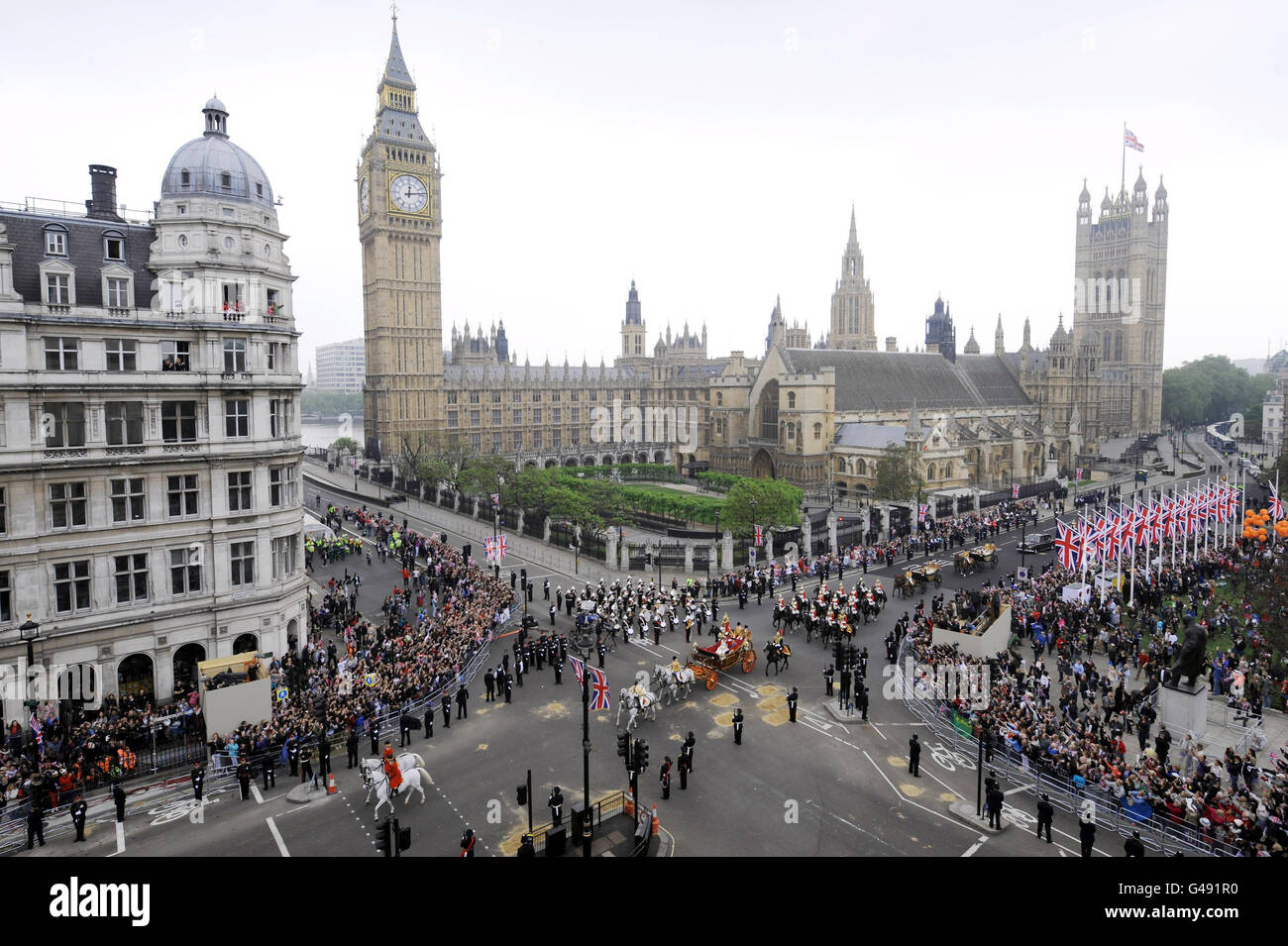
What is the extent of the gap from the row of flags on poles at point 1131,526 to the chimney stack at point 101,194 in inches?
1683

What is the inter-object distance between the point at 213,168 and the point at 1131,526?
42.2m

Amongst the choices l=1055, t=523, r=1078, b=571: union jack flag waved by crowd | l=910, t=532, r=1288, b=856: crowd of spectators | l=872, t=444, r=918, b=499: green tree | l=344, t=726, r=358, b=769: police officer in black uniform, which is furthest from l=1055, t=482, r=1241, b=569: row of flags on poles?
l=344, t=726, r=358, b=769: police officer in black uniform

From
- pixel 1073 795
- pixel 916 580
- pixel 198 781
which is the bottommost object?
pixel 1073 795

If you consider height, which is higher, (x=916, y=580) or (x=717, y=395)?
(x=717, y=395)

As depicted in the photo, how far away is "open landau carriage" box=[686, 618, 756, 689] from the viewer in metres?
28.1

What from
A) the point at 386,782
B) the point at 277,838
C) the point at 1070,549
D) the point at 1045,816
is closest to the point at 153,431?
the point at 277,838

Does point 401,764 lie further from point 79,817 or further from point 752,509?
point 752,509

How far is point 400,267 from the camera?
96.5 m

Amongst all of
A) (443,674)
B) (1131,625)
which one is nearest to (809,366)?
(1131,625)

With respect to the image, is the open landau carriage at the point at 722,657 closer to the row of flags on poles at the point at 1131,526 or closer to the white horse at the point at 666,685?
the white horse at the point at 666,685

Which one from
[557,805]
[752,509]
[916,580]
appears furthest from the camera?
[752,509]

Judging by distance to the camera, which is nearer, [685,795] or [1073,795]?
[1073,795]

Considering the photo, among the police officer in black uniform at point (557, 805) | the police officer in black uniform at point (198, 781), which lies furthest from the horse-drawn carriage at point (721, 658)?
the police officer in black uniform at point (198, 781)

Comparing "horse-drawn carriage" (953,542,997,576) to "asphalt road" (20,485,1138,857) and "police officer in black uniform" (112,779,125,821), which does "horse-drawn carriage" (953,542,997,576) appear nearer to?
"asphalt road" (20,485,1138,857)
